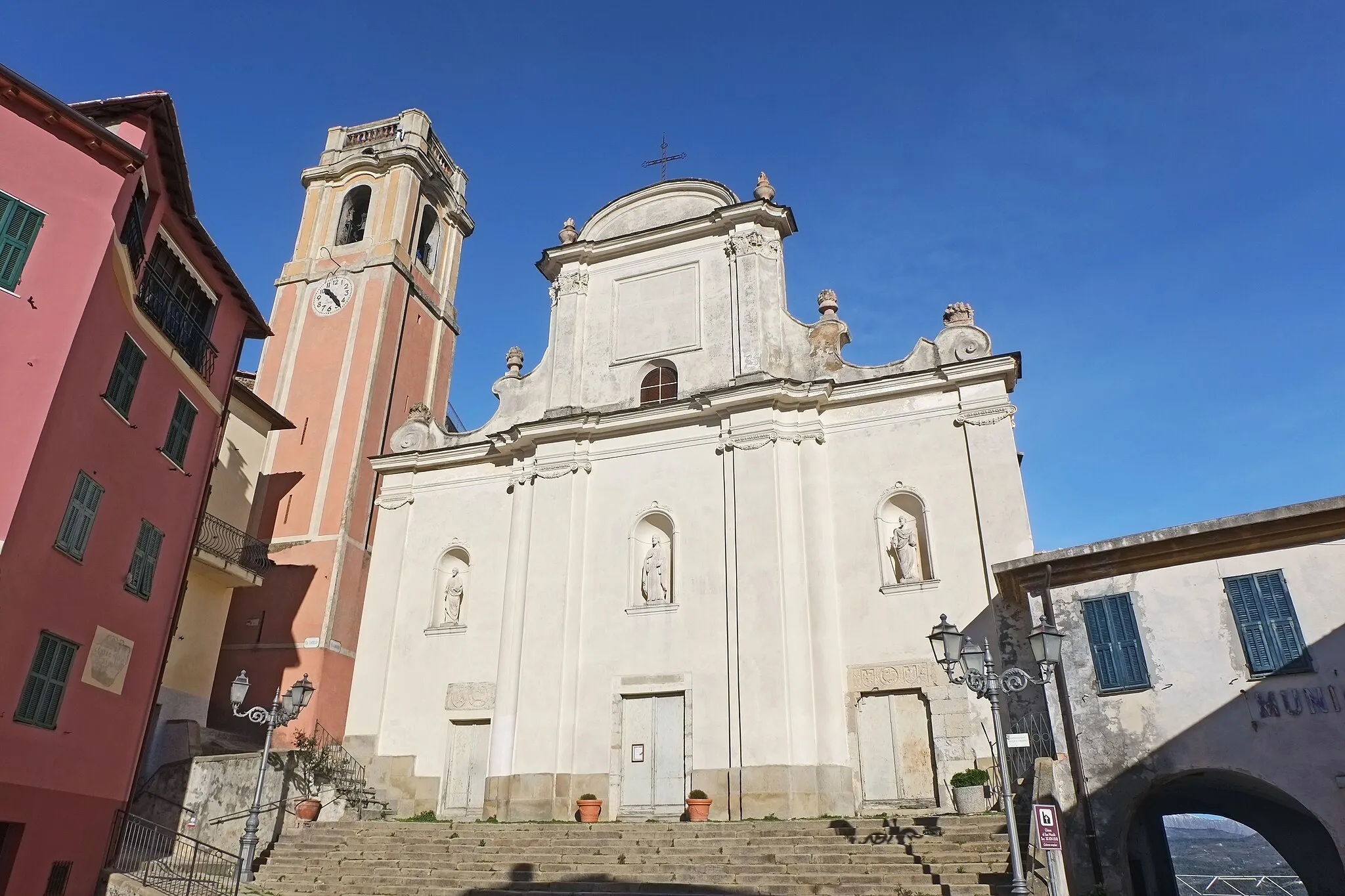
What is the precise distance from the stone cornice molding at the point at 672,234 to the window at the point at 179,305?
9.23 meters

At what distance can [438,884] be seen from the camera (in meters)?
14.2

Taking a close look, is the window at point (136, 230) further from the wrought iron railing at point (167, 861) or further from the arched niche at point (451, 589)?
the arched niche at point (451, 589)

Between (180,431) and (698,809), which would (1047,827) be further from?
(180,431)

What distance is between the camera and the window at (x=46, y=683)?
12.5m

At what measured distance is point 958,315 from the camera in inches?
811

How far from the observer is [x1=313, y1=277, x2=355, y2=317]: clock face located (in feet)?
88.4

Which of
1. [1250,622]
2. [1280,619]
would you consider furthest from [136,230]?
[1280,619]

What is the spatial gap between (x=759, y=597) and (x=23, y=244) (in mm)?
13462

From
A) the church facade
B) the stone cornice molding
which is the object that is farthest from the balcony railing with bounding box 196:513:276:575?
the stone cornice molding

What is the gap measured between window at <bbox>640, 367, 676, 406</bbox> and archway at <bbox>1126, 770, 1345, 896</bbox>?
12.8m

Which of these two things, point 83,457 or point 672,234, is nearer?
point 83,457

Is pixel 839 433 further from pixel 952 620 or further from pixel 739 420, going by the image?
pixel 952 620

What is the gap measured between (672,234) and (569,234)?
3171 millimetres

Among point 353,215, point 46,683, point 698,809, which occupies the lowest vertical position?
point 698,809
